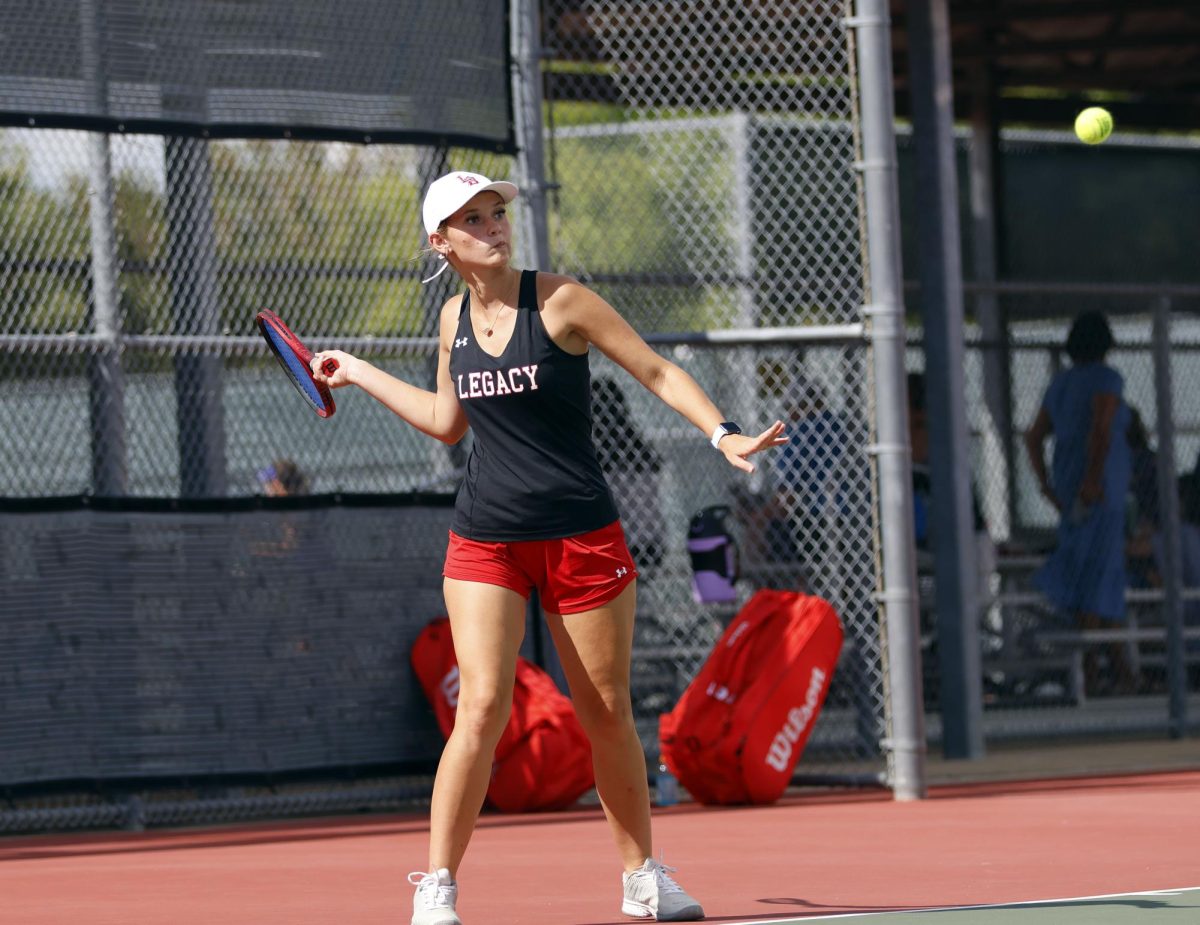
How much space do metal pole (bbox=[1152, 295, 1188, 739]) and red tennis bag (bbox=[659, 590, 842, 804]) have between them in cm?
352

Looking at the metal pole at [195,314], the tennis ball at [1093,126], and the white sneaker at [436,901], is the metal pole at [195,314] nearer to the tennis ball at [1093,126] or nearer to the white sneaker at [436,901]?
the tennis ball at [1093,126]

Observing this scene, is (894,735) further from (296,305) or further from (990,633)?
(990,633)

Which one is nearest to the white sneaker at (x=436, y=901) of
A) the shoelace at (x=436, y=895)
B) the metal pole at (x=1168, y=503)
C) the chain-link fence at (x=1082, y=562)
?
the shoelace at (x=436, y=895)

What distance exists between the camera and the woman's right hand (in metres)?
5.99

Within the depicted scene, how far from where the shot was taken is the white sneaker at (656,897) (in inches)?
227

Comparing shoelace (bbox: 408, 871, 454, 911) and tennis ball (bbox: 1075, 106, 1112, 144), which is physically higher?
tennis ball (bbox: 1075, 106, 1112, 144)

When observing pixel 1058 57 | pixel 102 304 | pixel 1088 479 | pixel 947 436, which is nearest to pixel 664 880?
pixel 102 304

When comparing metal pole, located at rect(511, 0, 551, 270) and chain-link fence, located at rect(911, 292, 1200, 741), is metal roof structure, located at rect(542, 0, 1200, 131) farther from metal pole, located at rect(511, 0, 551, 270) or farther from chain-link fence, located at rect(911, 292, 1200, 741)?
metal pole, located at rect(511, 0, 551, 270)

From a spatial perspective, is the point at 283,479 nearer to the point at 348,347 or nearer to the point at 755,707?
the point at 348,347

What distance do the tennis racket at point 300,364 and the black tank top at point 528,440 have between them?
52 centimetres

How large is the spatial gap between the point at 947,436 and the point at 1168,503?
182 centimetres

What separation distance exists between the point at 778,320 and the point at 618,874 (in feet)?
18.3

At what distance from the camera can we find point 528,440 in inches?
226

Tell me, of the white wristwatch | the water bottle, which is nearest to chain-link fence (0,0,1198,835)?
the water bottle
